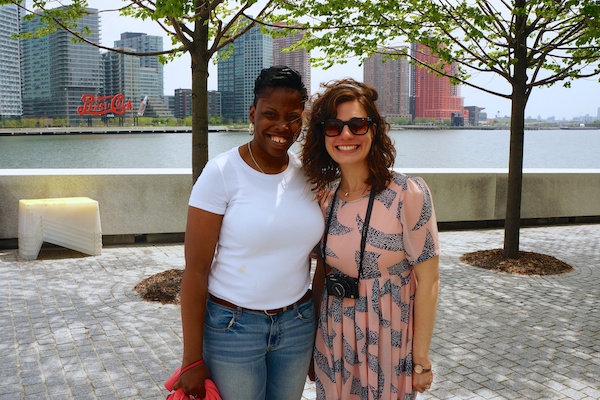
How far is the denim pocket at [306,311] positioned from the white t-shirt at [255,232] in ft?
0.18

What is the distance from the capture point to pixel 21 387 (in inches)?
158

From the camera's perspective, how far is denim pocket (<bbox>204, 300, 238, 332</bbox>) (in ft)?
6.84

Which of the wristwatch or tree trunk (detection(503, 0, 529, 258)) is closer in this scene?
the wristwatch

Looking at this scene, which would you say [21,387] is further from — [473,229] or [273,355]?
[473,229]

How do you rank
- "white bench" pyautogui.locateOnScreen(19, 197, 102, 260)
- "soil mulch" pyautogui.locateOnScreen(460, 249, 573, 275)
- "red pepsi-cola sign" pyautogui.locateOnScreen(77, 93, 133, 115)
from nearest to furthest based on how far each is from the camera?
1. "soil mulch" pyautogui.locateOnScreen(460, 249, 573, 275)
2. "white bench" pyautogui.locateOnScreen(19, 197, 102, 260)
3. "red pepsi-cola sign" pyautogui.locateOnScreen(77, 93, 133, 115)

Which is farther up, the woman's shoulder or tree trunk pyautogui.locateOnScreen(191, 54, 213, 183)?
tree trunk pyautogui.locateOnScreen(191, 54, 213, 183)

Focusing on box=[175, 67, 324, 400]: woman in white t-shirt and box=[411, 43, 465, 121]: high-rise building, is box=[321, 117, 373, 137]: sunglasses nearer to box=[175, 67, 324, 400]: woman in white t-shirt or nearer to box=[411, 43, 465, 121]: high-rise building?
box=[175, 67, 324, 400]: woman in white t-shirt

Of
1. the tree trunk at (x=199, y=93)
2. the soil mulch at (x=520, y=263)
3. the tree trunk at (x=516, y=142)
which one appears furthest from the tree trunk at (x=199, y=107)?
the tree trunk at (x=516, y=142)

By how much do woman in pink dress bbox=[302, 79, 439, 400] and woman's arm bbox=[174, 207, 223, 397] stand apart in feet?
1.50

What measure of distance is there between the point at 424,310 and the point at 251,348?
64 cm

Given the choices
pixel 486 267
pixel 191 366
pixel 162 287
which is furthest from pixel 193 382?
pixel 486 267

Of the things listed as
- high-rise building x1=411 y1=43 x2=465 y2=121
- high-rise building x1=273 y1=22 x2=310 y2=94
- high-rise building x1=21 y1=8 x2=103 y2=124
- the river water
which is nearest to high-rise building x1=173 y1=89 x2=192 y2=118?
high-rise building x1=21 y1=8 x2=103 y2=124

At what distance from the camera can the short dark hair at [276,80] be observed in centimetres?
216

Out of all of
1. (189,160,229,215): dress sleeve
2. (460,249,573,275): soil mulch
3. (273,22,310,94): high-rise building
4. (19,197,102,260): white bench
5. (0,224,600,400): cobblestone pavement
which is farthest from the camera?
(273,22,310,94): high-rise building
